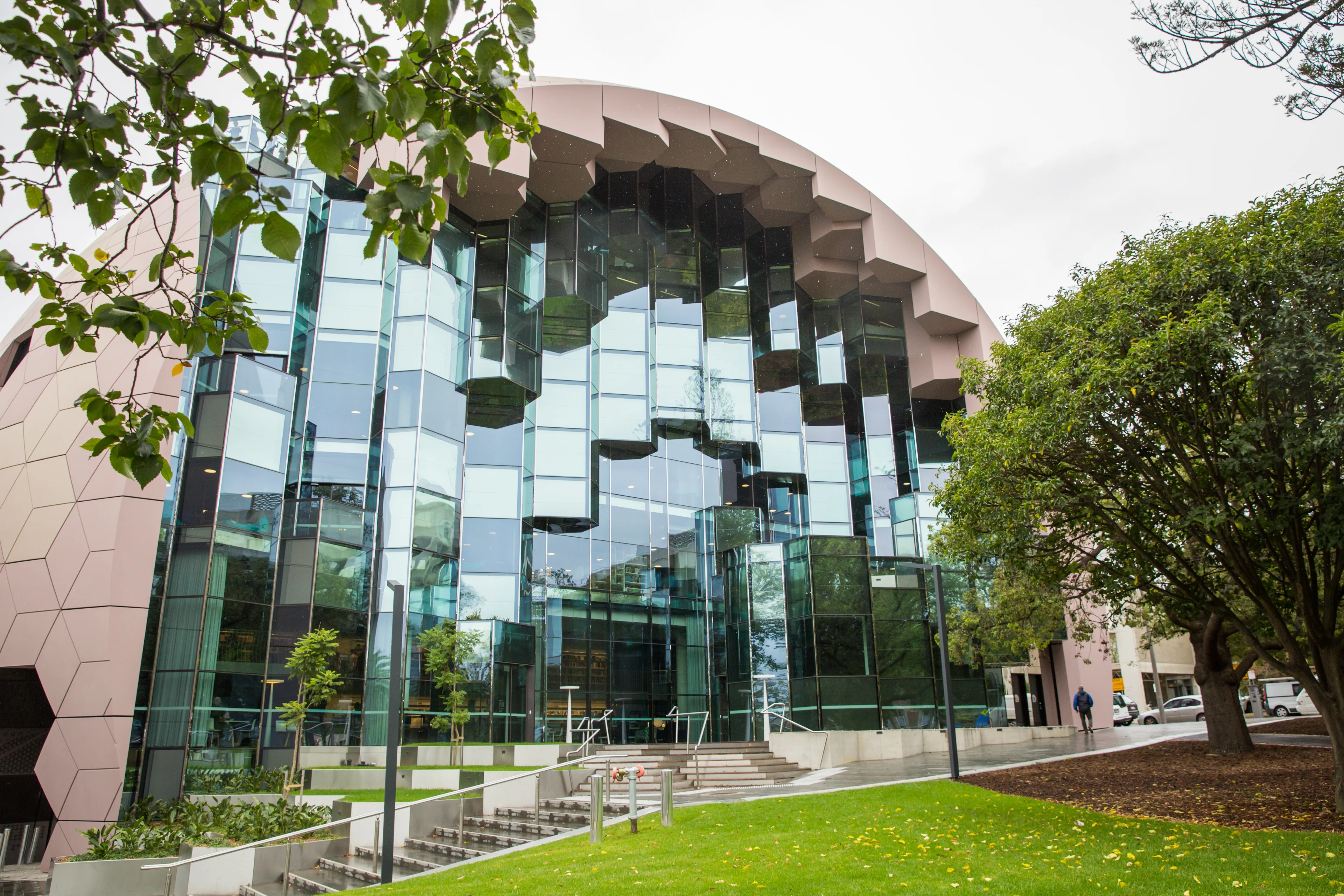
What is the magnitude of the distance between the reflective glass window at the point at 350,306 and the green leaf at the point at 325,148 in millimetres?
24132

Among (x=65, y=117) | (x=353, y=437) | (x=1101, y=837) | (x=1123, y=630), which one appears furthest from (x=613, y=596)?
(x=1123, y=630)

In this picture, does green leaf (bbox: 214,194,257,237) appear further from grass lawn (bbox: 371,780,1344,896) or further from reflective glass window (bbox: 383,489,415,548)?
reflective glass window (bbox: 383,489,415,548)

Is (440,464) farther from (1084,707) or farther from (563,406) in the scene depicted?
(1084,707)

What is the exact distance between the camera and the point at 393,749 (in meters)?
12.9

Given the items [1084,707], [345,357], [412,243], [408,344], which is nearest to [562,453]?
[408,344]

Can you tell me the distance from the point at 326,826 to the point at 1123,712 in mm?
48569

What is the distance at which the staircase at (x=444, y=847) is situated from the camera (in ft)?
42.4

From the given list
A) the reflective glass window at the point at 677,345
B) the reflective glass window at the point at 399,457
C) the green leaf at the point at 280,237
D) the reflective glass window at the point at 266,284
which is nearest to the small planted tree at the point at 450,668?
the reflective glass window at the point at 399,457

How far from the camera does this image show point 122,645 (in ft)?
62.8

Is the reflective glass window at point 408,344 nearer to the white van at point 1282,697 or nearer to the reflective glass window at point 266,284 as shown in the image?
the reflective glass window at point 266,284

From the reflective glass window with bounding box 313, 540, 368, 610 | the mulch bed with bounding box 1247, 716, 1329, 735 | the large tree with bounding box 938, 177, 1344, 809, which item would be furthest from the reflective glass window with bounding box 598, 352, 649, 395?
the mulch bed with bounding box 1247, 716, 1329, 735

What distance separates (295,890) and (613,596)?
54.6 ft

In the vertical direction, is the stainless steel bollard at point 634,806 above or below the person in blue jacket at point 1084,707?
below

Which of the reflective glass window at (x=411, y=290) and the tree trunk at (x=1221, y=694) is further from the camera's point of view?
the reflective glass window at (x=411, y=290)
